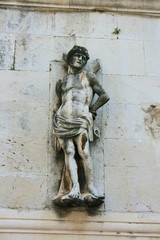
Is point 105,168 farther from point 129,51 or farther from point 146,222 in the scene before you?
point 129,51

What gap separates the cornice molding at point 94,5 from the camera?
7023mm

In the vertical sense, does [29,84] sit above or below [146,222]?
above

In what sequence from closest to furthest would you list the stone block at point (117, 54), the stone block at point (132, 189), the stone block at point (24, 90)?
the stone block at point (132, 189) → the stone block at point (24, 90) → the stone block at point (117, 54)

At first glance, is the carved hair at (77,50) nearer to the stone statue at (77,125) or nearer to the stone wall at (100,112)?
the stone statue at (77,125)

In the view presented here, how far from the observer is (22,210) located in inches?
228

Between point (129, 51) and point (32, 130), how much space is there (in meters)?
1.61

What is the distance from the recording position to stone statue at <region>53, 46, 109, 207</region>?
5766mm

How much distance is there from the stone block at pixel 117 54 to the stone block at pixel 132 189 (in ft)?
4.19

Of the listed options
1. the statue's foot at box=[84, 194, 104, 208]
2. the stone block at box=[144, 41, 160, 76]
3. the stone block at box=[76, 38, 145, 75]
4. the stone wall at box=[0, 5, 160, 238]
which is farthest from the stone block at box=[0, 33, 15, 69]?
the statue's foot at box=[84, 194, 104, 208]

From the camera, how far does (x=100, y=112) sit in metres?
6.45

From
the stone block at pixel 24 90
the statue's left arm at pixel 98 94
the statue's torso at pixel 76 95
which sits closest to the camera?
the statue's torso at pixel 76 95

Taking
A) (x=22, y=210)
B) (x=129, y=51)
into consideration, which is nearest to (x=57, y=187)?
(x=22, y=210)

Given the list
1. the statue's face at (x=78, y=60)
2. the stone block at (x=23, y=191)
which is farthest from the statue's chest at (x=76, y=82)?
the stone block at (x=23, y=191)

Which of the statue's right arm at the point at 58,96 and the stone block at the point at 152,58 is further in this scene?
the stone block at the point at 152,58
